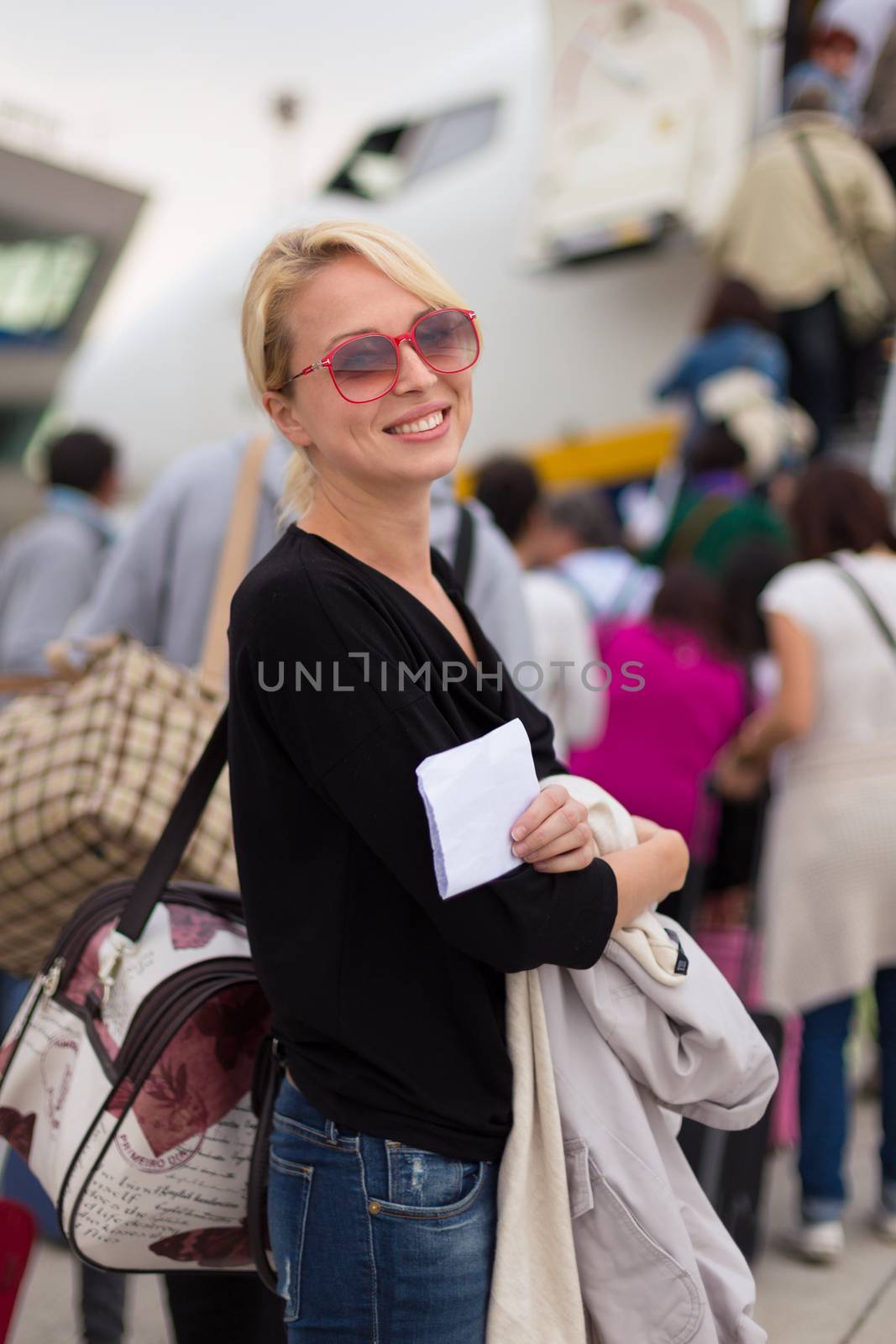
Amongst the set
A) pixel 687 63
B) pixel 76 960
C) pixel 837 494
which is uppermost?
pixel 687 63

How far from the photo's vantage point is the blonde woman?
54.2 inches

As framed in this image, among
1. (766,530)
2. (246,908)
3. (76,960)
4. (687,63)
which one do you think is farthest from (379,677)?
(687,63)

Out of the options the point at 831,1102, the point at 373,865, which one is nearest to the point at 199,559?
the point at 373,865

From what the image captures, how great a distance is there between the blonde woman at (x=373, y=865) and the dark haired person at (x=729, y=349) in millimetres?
4547

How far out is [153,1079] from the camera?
5.43 feet

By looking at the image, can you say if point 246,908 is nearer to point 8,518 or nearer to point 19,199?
point 19,199

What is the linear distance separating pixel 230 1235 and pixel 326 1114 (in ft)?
1.30

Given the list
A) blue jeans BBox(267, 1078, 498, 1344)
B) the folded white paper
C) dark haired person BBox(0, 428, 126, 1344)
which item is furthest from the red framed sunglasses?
dark haired person BBox(0, 428, 126, 1344)

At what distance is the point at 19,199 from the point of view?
58.5 feet

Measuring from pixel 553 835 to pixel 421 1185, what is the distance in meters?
0.41

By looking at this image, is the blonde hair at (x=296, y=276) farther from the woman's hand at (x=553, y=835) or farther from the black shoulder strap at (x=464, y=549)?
the black shoulder strap at (x=464, y=549)

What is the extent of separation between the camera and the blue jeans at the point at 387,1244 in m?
A: 1.41

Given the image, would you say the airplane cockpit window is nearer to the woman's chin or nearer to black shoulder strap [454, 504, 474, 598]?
black shoulder strap [454, 504, 474, 598]

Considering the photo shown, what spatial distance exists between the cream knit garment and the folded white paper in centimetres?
19
